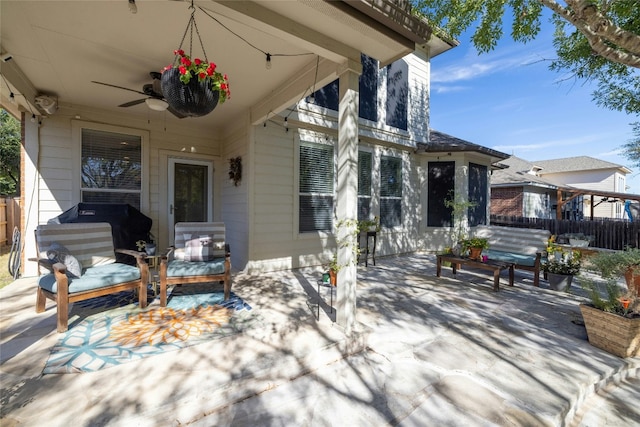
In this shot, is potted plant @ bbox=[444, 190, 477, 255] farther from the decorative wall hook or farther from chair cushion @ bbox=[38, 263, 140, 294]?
chair cushion @ bbox=[38, 263, 140, 294]

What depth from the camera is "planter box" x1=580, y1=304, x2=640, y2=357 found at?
2.47 m

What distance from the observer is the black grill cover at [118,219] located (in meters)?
4.28

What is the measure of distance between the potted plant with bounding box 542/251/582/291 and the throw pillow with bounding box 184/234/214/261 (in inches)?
214

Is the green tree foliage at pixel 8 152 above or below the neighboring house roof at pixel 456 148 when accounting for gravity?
above

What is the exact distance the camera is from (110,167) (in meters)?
5.03

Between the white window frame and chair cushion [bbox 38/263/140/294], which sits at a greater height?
the white window frame

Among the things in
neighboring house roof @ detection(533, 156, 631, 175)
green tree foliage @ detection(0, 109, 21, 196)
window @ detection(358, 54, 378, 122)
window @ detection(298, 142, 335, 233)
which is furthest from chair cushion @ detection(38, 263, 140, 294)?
neighboring house roof @ detection(533, 156, 631, 175)

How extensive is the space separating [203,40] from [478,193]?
7.64m

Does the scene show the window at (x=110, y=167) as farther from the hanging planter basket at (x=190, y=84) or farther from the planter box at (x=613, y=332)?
the planter box at (x=613, y=332)

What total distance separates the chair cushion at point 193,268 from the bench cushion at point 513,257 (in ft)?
15.7

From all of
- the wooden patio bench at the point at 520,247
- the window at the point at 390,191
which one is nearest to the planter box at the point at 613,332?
the wooden patio bench at the point at 520,247

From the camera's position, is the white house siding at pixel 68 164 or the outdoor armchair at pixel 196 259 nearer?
the outdoor armchair at pixel 196 259

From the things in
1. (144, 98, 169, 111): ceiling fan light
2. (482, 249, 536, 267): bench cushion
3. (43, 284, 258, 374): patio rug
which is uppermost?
(144, 98, 169, 111): ceiling fan light

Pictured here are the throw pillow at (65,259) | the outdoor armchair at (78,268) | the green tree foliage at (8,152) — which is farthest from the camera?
the green tree foliage at (8,152)
